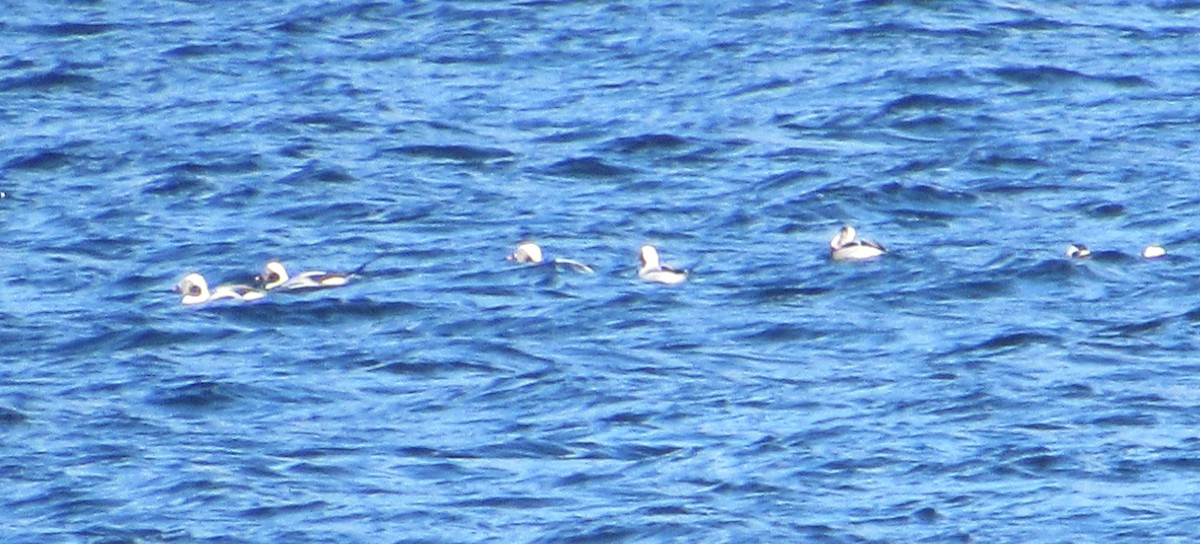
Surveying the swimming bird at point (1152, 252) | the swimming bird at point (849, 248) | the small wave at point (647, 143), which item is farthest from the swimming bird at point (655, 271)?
the small wave at point (647, 143)

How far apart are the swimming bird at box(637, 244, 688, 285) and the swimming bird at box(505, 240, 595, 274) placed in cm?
→ 57

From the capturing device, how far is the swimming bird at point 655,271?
741 inches

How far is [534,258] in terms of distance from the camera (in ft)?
63.6

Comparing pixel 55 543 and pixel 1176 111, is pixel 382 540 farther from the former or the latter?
pixel 1176 111

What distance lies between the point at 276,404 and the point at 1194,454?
4.99 m

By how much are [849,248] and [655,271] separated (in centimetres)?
130

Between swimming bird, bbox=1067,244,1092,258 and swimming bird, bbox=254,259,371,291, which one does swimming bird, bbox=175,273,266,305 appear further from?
swimming bird, bbox=1067,244,1092,258

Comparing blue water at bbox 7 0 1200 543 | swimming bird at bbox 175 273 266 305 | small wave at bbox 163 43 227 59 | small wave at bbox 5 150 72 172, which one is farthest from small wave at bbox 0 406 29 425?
small wave at bbox 163 43 227 59

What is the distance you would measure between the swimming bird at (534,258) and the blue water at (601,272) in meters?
0.11

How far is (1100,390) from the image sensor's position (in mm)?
16203

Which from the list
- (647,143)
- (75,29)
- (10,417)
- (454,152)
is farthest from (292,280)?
(75,29)

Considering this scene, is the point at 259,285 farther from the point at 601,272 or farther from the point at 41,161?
the point at 41,161

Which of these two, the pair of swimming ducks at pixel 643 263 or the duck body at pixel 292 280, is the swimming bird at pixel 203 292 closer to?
the duck body at pixel 292 280

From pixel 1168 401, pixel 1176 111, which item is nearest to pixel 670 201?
pixel 1176 111
